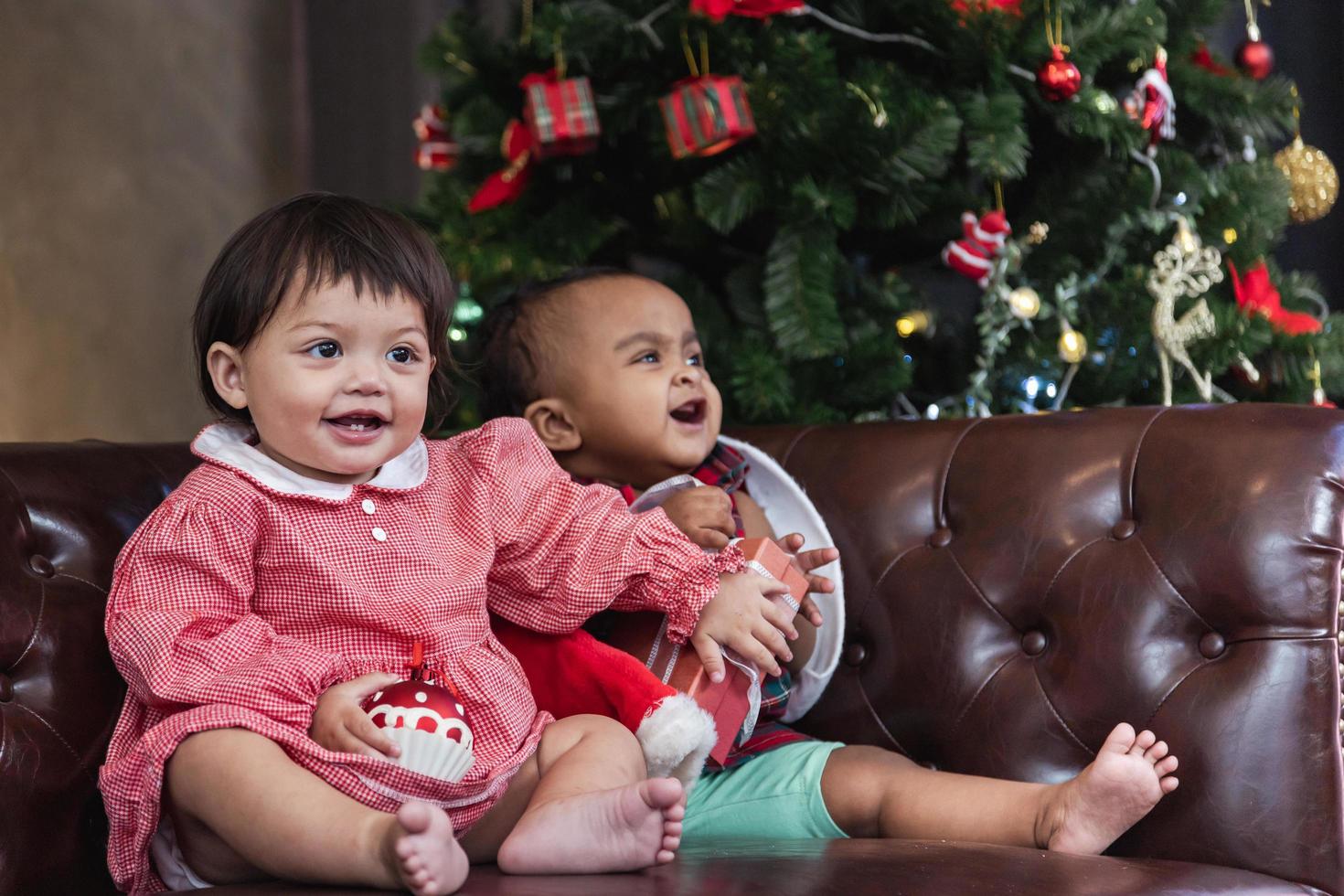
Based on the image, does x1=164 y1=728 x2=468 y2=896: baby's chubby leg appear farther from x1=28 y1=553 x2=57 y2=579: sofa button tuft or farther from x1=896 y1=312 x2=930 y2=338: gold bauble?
x1=896 y1=312 x2=930 y2=338: gold bauble

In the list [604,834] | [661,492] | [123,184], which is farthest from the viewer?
[123,184]

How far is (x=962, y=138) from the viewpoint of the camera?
2096 mm

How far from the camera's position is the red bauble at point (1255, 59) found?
236cm

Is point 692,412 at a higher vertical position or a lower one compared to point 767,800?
higher

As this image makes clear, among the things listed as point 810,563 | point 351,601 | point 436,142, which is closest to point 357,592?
point 351,601

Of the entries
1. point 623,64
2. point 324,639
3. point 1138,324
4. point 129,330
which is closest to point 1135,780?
point 324,639

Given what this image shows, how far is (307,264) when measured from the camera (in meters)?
1.35

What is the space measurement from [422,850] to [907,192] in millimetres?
1313

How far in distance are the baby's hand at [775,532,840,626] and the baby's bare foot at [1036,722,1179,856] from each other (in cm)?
33

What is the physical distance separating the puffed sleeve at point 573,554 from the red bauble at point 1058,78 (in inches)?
36.8

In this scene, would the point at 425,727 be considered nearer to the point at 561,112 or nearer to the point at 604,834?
the point at 604,834

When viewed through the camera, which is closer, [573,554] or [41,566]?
[41,566]

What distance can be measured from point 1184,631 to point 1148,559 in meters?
0.08

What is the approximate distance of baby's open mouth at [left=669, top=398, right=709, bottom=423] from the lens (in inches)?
68.6
